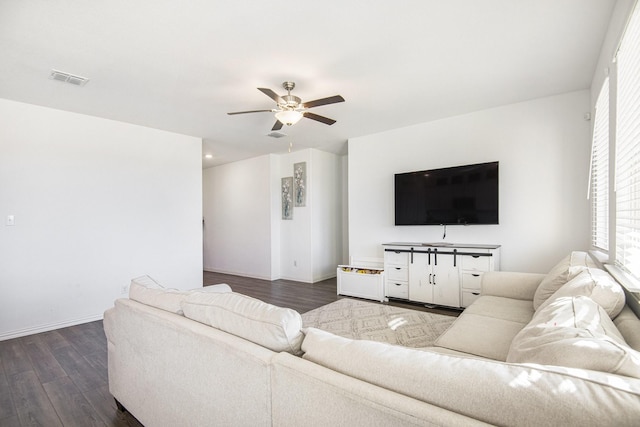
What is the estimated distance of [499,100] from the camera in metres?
3.59

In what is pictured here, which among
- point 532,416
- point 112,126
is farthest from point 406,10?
point 112,126

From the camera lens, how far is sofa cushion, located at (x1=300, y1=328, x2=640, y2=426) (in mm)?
607

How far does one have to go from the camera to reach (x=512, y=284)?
2.73 metres

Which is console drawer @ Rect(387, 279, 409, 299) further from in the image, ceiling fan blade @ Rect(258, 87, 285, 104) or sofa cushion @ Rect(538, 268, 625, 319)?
ceiling fan blade @ Rect(258, 87, 285, 104)

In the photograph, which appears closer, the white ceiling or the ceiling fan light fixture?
the white ceiling

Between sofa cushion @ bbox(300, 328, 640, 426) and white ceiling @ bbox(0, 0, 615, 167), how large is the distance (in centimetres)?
206

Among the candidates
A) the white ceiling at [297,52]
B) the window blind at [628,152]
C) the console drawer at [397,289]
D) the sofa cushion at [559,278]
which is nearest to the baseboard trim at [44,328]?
the white ceiling at [297,52]

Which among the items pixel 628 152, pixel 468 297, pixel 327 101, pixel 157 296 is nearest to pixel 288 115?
pixel 327 101

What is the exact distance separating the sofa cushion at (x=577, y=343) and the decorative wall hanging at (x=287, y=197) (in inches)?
197

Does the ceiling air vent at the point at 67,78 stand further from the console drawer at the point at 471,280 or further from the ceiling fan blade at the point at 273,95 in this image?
the console drawer at the point at 471,280

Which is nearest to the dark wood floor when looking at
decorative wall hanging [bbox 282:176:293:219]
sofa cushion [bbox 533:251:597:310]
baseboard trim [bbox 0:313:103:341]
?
baseboard trim [bbox 0:313:103:341]

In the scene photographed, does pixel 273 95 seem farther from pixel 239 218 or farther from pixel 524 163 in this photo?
pixel 239 218

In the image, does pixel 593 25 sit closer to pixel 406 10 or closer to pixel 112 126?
pixel 406 10

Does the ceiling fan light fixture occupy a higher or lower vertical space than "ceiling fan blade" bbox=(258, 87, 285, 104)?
lower
